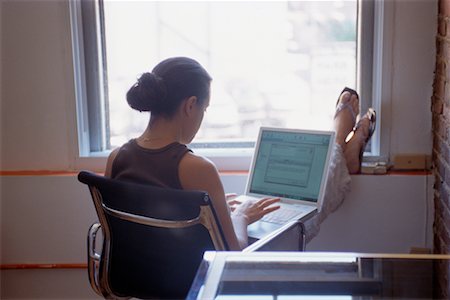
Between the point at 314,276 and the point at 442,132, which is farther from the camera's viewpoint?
the point at 442,132

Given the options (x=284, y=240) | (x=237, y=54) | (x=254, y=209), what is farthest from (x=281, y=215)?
(x=237, y=54)

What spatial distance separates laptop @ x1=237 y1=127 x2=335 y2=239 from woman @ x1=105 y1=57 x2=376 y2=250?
11.1 inches

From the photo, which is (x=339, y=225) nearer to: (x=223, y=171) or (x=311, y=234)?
(x=311, y=234)

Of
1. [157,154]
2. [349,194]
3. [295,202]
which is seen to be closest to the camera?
[157,154]

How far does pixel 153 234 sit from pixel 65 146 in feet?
3.65

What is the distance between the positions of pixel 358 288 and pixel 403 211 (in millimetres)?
1581

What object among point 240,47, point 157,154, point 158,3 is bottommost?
point 157,154

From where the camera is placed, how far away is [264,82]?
290cm

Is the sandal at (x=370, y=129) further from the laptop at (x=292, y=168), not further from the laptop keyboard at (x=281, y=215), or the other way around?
the laptop keyboard at (x=281, y=215)

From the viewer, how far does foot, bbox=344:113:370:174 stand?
2721 mm

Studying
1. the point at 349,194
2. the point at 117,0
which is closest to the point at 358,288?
the point at 349,194

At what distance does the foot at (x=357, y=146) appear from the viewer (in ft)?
8.93

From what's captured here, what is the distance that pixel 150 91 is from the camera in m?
1.98

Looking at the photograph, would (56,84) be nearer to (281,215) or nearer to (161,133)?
(161,133)
